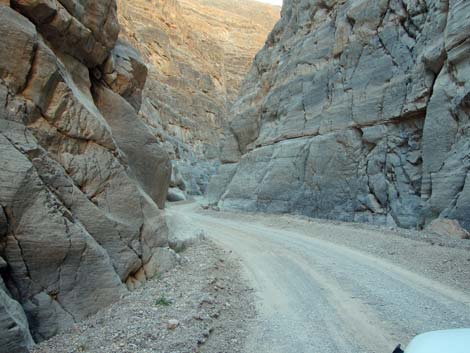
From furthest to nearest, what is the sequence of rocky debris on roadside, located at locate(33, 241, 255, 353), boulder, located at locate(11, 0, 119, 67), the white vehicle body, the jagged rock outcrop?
boulder, located at locate(11, 0, 119, 67) → the jagged rock outcrop → rocky debris on roadside, located at locate(33, 241, 255, 353) → the white vehicle body

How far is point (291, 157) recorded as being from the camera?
75.2 ft

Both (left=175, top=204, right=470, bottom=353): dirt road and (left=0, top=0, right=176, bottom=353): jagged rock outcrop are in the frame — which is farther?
(left=175, top=204, right=470, bottom=353): dirt road

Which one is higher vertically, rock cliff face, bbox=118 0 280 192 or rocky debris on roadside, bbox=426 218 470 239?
rock cliff face, bbox=118 0 280 192

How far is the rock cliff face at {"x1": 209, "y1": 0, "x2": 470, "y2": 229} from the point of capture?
1382 centimetres

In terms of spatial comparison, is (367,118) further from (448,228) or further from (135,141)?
(135,141)

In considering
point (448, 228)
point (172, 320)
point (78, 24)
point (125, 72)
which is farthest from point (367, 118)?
point (172, 320)

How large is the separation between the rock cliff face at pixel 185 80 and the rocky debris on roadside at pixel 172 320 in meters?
30.8

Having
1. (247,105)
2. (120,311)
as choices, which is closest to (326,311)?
(120,311)

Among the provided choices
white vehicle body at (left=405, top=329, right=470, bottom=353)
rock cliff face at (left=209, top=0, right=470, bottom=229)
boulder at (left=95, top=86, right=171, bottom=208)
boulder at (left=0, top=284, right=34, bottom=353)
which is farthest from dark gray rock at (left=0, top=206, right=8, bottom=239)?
rock cliff face at (left=209, top=0, right=470, bottom=229)

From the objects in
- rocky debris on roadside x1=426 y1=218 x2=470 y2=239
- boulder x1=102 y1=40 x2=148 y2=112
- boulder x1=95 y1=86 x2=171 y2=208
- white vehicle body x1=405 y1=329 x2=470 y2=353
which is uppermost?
boulder x1=102 y1=40 x2=148 y2=112

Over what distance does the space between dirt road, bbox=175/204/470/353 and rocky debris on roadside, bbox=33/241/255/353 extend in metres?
0.43

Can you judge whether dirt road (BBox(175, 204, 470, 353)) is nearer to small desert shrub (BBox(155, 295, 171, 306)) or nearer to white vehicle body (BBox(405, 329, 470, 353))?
small desert shrub (BBox(155, 295, 171, 306))

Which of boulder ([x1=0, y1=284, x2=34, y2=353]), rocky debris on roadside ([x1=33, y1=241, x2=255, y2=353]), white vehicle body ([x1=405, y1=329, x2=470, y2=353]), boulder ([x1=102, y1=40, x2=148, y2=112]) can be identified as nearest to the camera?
white vehicle body ([x1=405, y1=329, x2=470, y2=353])

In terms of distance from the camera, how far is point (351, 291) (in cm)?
724
